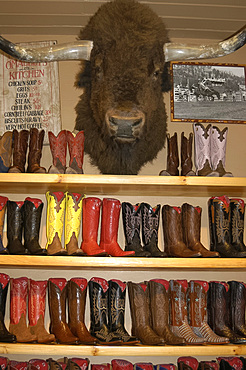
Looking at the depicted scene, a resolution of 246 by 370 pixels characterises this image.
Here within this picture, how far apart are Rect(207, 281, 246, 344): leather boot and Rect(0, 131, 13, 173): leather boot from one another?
148cm

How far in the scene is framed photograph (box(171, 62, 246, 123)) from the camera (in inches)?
120

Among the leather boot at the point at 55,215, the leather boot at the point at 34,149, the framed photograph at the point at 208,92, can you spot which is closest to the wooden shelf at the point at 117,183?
the leather boot at the point at 55,215

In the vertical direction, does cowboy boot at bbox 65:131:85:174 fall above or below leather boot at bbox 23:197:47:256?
above

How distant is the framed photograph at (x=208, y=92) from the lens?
306cm

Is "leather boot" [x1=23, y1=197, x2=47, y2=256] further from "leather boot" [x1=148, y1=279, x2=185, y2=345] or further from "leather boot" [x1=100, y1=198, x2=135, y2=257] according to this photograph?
"leather boot" [x1=148, y1=279, x2=185, y2=345]

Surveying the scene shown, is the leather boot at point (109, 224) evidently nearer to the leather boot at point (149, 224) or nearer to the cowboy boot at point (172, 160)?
the leather boot at point (149, 224)

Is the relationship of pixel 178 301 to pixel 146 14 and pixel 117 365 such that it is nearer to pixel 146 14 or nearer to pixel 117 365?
pixel 117 365

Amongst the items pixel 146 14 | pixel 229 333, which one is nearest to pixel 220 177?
pixel 229 333

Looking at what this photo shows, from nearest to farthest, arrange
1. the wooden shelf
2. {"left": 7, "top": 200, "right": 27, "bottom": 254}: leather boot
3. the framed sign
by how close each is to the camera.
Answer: the wooden shelf
{"left": 7, "top": 200, "right": 27, "bottom": 254}: leather boot
the framed sign

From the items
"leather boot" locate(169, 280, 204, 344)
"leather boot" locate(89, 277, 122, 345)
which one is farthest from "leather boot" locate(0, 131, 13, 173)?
"leather boot" locate(169, 280, 204, 344)

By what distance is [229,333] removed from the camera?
2455 millimetres

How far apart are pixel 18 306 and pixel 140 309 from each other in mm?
733

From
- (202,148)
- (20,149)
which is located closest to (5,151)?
(20,149)

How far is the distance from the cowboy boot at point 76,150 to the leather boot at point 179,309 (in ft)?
3.03
